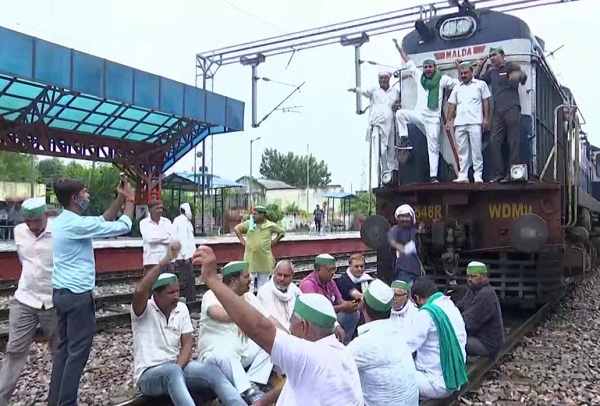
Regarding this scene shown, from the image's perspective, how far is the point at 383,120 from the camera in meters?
9.20

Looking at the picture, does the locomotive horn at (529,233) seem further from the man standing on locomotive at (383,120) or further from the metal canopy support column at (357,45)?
the metal canopy support column at (357,45)

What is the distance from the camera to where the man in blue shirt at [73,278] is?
4555 mm

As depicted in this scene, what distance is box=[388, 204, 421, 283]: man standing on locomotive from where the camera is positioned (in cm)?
758

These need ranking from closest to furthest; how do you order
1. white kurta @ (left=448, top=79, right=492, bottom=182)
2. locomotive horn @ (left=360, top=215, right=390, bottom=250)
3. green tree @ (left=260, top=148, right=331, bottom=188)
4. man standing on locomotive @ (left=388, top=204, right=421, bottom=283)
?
man standing on locomotive @ (left=388, top=204, right=421, bottom=283), white kurta @ (left=448, top=79, right=492, bottom=182), locomotive horn @ (left=360, top=215, right=390, bottom=250), green tree @ (left=260, top=148, right=331, bottom=188)

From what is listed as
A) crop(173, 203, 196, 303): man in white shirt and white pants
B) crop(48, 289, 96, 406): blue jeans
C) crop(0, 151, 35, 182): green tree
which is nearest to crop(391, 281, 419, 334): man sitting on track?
crop(48, 289, 96, 406): blue jeans

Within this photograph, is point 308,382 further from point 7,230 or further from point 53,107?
point 7,230

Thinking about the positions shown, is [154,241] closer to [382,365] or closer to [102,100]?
[382,365]

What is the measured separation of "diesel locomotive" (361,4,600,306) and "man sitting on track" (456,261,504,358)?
158 centimetres

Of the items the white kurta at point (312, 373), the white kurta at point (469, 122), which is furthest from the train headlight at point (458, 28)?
the white kurta at point (312, 373)

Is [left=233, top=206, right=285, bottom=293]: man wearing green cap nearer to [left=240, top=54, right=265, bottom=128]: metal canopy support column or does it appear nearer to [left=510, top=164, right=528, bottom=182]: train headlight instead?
[left=510, top=164, right=528, bottom=182]: train headlight

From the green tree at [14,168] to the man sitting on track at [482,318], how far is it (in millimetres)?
59434

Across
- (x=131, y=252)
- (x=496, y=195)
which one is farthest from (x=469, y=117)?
(x=131, y=252)

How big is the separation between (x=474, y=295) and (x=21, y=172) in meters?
63.5

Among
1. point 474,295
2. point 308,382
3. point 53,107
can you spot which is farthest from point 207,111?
point 308,382
